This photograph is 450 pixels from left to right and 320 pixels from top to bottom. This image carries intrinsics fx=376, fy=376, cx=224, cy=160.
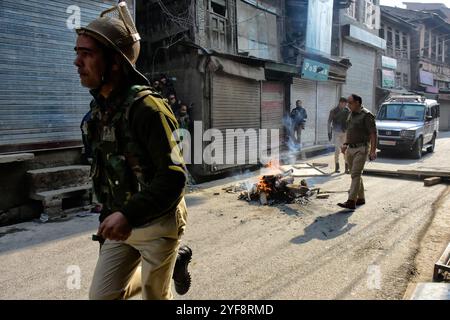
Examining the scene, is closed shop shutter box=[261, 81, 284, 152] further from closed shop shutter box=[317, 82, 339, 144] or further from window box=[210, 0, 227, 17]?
closed shop shutter box=[317, 82, 339, 144]

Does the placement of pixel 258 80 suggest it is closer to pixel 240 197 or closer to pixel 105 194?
pixel 240 197

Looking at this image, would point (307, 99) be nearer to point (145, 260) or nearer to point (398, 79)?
point (145, 260)

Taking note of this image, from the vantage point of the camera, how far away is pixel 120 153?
6.20 feet

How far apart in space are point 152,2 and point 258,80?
154 inches

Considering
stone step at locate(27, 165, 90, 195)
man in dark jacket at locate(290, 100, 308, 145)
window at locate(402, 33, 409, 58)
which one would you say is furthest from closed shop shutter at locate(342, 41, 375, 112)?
stone step at locate(27, 165, 90, 195)

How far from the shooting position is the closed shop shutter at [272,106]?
1327 cm

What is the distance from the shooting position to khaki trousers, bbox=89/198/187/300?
1.95 metres

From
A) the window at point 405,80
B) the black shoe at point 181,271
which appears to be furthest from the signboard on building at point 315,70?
the window at point 405,80

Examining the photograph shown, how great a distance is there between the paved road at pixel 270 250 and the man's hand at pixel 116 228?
188cm

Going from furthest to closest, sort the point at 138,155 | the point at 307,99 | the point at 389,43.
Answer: the point at 389,43, the point at 307,99, the point at 138,155

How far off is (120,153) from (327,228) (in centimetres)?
422

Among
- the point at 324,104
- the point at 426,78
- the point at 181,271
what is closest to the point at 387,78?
the point at 426,78
